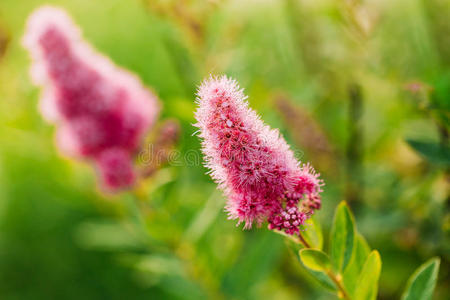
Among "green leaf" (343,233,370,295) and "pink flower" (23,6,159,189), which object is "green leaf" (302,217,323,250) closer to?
"green leaf" (343,233,370,295)

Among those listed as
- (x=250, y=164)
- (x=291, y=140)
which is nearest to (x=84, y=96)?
(x=291, y=140)

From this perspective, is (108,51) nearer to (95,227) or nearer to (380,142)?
(95,227)

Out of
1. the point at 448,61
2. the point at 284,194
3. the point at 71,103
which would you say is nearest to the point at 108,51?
the point at 71,103

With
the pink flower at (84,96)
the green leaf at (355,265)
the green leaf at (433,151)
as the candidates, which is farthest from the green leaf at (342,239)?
the pink flower at (84,96)

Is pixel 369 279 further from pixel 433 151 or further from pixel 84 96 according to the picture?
pixel 84 96

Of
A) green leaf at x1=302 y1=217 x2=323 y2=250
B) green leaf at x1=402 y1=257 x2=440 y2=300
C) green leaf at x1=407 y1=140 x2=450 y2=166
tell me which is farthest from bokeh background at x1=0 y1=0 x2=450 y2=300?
green leaf at x1=302 y1=217 x2=323 y2=250

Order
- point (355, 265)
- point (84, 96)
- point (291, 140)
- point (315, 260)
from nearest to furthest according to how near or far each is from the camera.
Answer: point (315, 260)
point (355, 265)
point (291, 140)
point (84, 96)
